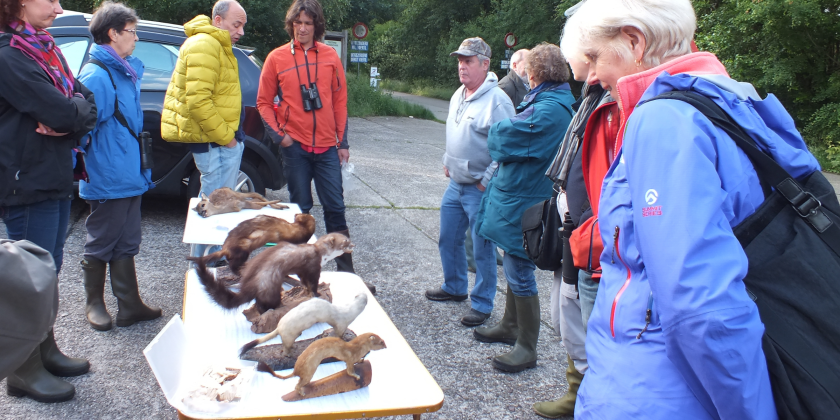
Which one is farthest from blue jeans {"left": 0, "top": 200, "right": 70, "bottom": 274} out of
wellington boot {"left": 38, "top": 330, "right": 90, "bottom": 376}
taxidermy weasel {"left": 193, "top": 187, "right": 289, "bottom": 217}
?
taxidermy weasel {"left": 193, "top": 187, "right": 289, "bottom": 217}

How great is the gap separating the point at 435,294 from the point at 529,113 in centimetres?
171

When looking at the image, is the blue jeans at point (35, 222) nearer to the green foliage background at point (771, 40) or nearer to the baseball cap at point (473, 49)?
the baseball cap at point (473, 49)

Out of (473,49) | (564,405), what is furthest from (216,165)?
(564,405)

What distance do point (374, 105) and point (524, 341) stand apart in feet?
46.9

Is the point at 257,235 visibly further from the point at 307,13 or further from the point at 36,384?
the point at 307,13

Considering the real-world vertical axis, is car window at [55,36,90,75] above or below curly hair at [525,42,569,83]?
below

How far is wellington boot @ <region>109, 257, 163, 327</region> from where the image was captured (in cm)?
360

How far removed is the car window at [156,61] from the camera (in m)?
5.29

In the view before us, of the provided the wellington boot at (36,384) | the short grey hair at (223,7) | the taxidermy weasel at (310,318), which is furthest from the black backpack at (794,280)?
the short grey hair at (223,7)

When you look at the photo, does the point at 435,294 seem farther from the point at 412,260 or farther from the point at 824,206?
the point at 824,206

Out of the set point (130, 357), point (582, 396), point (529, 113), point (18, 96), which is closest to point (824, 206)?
point (582, 396)

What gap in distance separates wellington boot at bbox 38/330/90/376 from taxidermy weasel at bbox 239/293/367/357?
1.55m

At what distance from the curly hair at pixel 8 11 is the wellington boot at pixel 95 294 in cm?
144

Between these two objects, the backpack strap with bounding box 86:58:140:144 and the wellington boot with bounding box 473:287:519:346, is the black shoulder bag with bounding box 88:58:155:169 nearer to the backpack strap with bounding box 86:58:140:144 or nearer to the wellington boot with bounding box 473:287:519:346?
the backpack strap with bounding box 86:58:140:144
